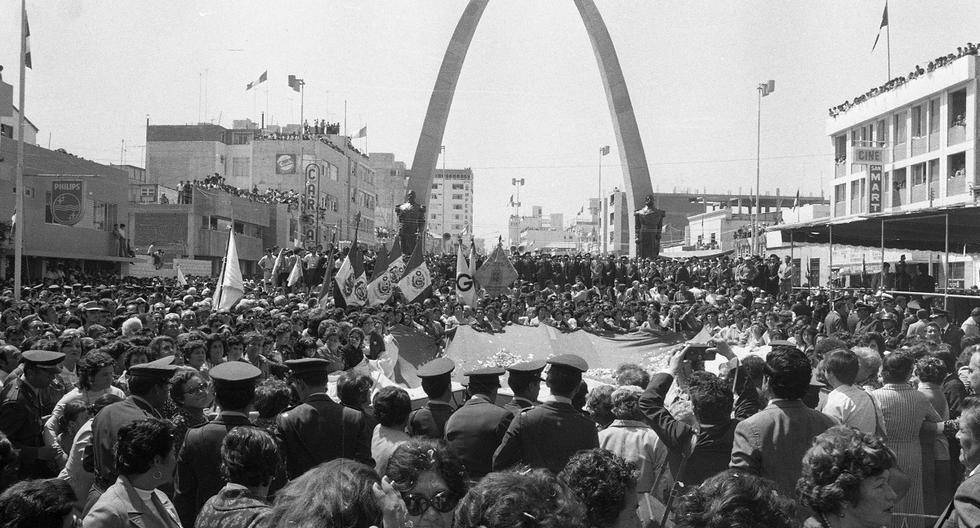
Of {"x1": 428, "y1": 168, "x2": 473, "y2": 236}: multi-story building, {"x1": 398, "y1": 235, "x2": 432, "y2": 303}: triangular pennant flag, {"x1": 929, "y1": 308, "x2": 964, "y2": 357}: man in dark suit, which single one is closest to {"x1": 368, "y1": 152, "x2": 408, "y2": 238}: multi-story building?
{"x1": 428, "y1": 168, "x2": 473, "y2": 236}: multi-story building

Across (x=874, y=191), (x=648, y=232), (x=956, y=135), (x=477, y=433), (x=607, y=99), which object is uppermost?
(x=607, y=99)

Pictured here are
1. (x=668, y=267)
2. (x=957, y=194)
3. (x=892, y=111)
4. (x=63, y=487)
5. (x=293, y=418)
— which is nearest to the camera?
(x=63, y=487)

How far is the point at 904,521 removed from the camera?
14.3ft

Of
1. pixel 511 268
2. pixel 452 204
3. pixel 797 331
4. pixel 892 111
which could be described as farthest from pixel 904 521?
pixel 452 204

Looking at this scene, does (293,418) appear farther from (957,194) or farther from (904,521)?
(957,194)

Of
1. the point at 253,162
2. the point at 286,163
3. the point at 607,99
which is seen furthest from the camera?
the point at 253,162

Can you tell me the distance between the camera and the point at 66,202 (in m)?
25.8

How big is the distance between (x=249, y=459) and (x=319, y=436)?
4.37 feet

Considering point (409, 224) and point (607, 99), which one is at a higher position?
point (607, 99)

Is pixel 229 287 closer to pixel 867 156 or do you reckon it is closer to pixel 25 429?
pixel 25 429

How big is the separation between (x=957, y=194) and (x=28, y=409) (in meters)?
34.0

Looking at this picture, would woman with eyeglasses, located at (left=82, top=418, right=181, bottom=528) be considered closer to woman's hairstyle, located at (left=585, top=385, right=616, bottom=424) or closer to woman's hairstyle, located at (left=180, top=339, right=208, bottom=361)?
woman's hairstyle, located at (left=585, top=385, right=616, bottom=424)

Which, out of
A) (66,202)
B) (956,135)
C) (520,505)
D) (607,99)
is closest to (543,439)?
(520,505)

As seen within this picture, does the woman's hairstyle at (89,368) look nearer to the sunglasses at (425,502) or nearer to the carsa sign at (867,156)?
the sunglasses at (425,502)
